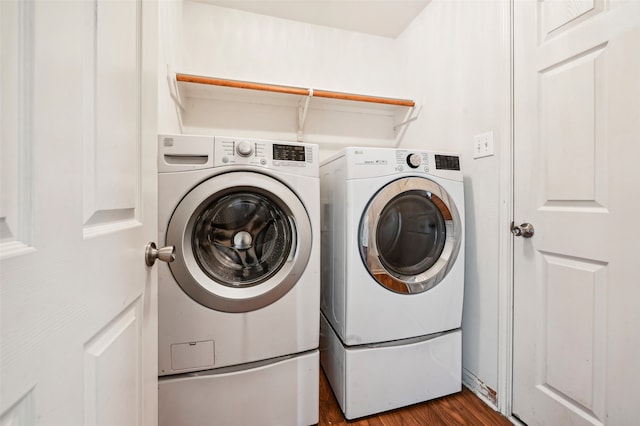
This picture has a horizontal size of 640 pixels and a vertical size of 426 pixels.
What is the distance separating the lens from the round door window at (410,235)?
3.62 feet

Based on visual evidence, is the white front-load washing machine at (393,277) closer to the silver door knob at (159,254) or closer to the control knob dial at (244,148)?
the control knob dial at (244,148)

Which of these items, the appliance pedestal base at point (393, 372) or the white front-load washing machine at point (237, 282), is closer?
the white front-load washing machine at point (237, 282)

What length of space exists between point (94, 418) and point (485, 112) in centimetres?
160

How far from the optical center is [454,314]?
48.5 inches

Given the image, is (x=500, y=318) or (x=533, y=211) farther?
(x=500, y=318)

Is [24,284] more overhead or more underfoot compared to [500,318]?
more overhead

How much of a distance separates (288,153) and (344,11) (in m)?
1.32

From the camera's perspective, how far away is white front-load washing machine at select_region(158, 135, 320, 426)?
93 cm

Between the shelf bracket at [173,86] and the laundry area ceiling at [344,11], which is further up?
the laundry area ceiling at [344,11]

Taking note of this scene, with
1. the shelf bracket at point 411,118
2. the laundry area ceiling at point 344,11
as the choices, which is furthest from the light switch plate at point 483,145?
the laundry area ceiling at point 344,11

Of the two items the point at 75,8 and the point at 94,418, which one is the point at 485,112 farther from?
the point at 94,418

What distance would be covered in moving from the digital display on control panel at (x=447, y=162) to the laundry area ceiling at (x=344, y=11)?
1134mm

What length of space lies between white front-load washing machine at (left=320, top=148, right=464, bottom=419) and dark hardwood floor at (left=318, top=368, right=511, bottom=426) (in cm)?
4

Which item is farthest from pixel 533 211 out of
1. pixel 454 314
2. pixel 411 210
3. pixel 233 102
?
pixel 233 102
